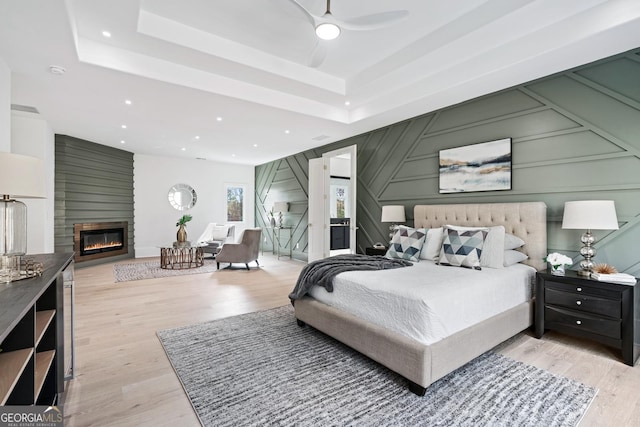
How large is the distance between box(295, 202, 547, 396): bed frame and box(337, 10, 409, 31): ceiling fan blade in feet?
7.85

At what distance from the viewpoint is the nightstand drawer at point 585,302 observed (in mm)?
2461

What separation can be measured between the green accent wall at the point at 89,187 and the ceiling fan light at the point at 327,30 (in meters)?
6.22

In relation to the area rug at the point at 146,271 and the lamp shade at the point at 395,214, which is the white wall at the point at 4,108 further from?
the lamp shade at the point at 395,214

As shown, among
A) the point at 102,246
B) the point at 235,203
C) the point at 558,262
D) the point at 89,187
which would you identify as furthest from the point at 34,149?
the point at 558,262

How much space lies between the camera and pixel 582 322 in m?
2.64

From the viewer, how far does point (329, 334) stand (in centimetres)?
272

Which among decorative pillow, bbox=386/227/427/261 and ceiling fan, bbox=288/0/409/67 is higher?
ceiling fan, bbox=288/0/409/67

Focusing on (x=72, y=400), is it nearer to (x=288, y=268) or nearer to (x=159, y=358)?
(x=159, y=358)

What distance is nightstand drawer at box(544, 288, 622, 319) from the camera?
2461 mm

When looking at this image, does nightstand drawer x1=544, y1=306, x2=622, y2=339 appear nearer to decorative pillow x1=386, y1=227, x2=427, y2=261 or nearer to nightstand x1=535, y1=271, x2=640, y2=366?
nightstand x1=535, y1=271, x2=640, y2=366

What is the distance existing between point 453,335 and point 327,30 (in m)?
2.59

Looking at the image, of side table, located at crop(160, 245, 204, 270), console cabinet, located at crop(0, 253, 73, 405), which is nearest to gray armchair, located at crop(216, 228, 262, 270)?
side table, located at crop(160, 245, 204, 270)

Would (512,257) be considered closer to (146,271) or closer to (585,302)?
(585,302)

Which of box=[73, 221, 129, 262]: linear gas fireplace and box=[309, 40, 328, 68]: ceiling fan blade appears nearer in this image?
box=[309, 40, 328, 68]: ceiling fan blade
